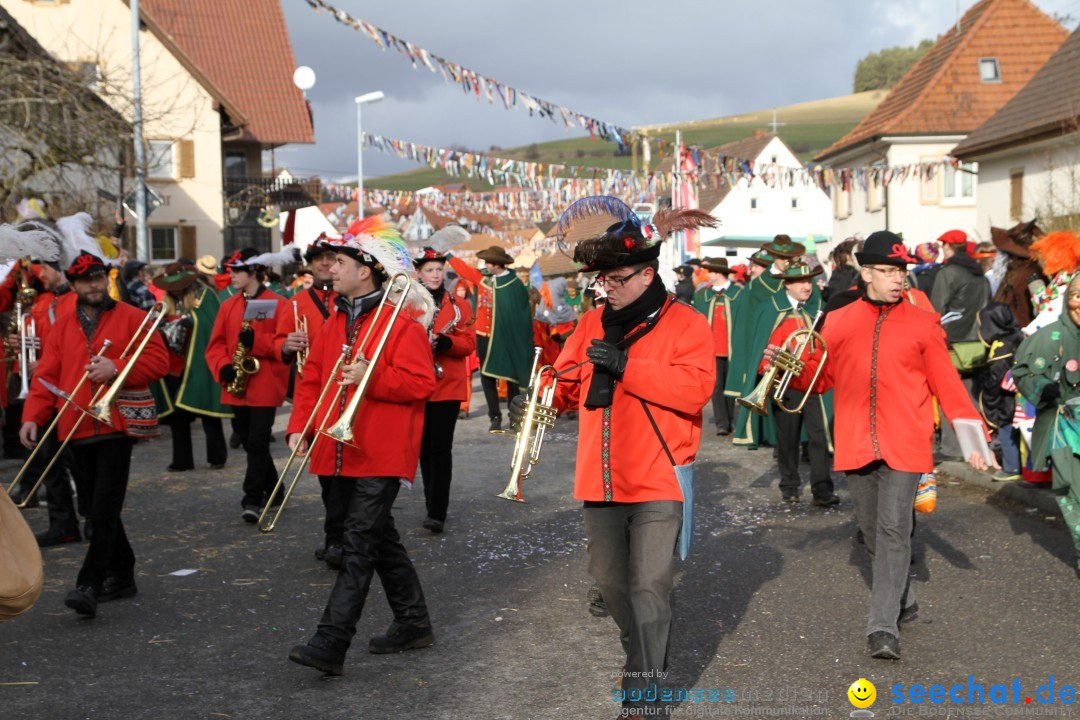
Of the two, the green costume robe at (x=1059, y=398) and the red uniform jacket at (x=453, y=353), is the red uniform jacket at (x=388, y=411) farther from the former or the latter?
the green costume robe at (x=1059, y=398)

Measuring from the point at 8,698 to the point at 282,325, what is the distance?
3.89 meters

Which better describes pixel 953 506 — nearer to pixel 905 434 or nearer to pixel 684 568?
pixel 684 568

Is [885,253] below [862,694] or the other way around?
the other way around

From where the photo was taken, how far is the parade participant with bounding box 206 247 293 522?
9.48m

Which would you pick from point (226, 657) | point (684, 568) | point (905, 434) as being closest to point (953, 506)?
point (684, 568)

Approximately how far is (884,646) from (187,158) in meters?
40.6

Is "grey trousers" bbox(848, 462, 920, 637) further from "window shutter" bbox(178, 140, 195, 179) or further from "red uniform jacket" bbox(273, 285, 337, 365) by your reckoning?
"window shutter" bbox(178, 140, 195, 179)

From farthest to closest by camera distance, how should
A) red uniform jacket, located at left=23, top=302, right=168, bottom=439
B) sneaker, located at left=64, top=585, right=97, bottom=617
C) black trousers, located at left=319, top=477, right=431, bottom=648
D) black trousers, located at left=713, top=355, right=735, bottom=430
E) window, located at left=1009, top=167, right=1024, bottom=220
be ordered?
window, located at left=1009, top=167, right=1024, bottom=220 < black trousers, located at left=713, top=355, right=735, bottom=430 < red uniform jacket, located at left=23, top=302, right=168, bottom=439 < sneaker, located at left=64, top=585, right=97, bottom=617 < black trousers, located at left=319, top=477, right=431, bottom=648

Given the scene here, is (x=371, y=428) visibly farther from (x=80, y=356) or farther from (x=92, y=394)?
(x=80, y=356)

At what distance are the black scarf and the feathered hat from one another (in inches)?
48.9

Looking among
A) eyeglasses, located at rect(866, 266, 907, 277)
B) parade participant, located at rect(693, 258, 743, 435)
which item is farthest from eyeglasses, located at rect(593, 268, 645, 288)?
parade participant, located at rect(693, 258, 743, 435)

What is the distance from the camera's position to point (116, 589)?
283 inches

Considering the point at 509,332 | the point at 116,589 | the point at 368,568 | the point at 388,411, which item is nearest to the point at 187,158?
the point at 509,332

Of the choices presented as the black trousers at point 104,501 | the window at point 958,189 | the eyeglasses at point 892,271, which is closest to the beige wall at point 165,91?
the window at point 958,189
